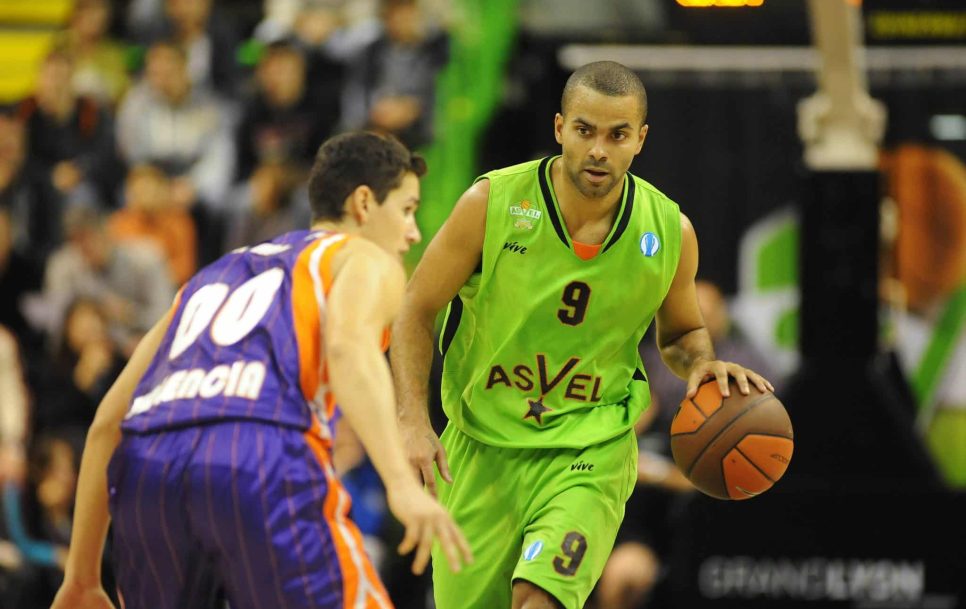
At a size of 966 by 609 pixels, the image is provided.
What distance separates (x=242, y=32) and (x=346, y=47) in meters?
1.38

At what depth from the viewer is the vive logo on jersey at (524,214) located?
5.09 m

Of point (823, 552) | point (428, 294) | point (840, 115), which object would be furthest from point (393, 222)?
point (840, 115)

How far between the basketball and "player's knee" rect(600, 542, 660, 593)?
3.86 meters

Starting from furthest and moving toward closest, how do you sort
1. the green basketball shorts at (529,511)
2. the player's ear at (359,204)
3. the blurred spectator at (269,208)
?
the blurred spectator at (269,208) < the green basketball shorts at (529,511) < the player's ear at (359,204)

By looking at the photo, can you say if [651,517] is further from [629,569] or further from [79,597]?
[79,597]

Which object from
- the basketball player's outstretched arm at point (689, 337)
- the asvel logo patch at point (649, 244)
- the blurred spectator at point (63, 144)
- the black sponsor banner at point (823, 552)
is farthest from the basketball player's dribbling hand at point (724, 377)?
the blurred spectator at point (63, 144)

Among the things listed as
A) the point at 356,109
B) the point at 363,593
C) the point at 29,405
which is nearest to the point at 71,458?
the point at 29,405

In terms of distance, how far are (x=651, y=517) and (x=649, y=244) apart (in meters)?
4.45

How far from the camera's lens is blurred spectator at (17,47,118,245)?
11.1m

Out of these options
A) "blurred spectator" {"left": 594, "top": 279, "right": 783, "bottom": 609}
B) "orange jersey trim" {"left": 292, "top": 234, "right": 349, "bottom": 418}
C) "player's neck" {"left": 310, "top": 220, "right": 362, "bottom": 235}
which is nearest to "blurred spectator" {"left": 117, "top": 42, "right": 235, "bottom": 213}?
"blurred spectator" {"left": 594, "top": 279, "right": 783, "bottom": 609}

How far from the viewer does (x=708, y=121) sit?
37.8 ft

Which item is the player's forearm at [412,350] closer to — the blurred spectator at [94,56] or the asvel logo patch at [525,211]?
the asvel logo patch at [525,211]

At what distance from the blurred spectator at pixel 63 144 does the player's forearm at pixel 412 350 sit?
21.1 feet

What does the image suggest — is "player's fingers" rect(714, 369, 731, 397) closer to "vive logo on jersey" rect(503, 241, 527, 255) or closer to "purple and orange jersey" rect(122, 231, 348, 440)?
"vive logo on jersey" rect(503, 241, 527, 255)
